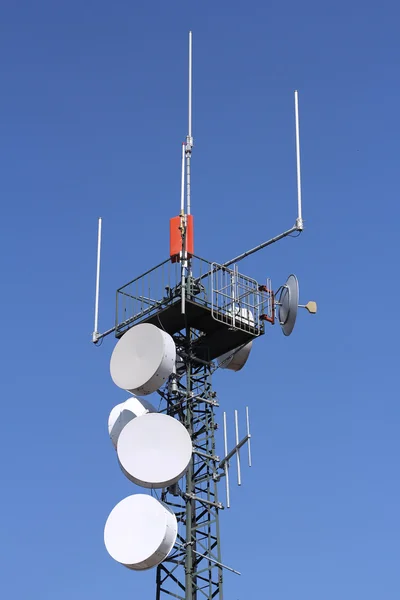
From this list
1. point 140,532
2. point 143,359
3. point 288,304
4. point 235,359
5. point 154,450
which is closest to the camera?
point 140,532

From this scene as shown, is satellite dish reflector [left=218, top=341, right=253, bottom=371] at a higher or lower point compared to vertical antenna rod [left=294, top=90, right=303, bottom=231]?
lower

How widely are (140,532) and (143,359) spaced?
197 inches

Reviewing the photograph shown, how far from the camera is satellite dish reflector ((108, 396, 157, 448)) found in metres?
42.1

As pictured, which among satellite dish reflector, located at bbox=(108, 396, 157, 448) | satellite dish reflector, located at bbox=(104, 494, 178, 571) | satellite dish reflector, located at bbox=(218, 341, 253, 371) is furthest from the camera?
satellite dish reflector, located at bbox=(218, 341, 253, 371)

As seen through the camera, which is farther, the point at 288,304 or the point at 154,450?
the point at 288,304

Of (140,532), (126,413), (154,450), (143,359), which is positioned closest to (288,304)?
(143,359)

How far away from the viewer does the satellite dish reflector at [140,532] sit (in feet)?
128

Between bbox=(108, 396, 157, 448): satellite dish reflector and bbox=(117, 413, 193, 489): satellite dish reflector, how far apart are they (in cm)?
148

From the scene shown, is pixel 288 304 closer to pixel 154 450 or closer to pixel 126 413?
pixel 126 413

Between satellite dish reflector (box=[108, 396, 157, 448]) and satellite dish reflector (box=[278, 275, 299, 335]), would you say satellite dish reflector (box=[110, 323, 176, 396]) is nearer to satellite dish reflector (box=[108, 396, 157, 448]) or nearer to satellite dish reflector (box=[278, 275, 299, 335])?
satellite dish reflector (box=[108, 396, 157, 448])

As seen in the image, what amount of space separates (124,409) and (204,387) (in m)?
2.44

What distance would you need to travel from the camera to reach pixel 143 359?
41.3 m

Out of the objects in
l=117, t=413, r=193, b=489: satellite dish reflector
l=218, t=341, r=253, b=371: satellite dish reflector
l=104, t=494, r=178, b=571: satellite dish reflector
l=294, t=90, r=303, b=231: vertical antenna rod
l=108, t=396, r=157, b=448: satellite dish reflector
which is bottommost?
l=104, t=494, r=178, b=571: satellite dish reflector

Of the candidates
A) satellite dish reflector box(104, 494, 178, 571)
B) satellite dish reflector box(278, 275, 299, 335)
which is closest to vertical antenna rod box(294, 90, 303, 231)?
satellite dish reflector box(278, 275, 299, 335)
